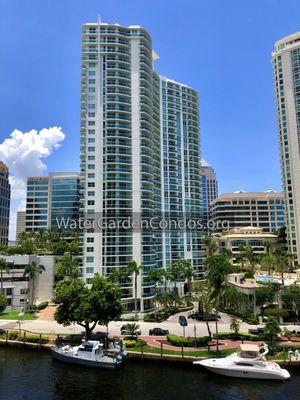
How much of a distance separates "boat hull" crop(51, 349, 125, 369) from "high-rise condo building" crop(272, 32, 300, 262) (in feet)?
391

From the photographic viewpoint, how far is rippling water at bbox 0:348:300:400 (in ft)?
143

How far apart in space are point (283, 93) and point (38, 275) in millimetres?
138725

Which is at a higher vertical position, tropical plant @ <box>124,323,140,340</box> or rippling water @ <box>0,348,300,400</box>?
tropical plant @ <box>124,323,140,340</box>

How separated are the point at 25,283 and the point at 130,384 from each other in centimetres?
6489

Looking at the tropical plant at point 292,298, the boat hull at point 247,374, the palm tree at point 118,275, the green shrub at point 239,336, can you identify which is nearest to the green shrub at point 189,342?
the green shrub at point 239,336

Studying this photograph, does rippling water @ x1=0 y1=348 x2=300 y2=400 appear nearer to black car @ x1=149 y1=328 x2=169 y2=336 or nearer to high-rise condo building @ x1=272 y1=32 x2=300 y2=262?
black car @ x1=149 y1=328 x2=169 y2=336

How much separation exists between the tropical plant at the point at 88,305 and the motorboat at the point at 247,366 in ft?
61.9

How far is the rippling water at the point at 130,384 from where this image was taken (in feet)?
143

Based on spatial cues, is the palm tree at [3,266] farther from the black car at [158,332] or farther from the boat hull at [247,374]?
the boat hull at [247,374]

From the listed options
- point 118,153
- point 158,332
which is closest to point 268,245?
point 118,153

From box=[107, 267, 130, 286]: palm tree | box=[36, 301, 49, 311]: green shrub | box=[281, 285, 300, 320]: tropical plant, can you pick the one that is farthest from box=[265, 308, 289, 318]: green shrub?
box=[36, 301, 49, 311]: green shrub

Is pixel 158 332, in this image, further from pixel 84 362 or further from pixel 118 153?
pixel 118 153

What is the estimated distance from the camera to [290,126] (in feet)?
512

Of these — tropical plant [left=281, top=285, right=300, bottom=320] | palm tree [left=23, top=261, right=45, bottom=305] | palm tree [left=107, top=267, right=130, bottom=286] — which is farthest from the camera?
palm tree [left=23, top=261, right=45, bottom=305]
